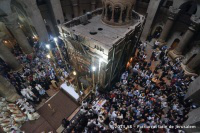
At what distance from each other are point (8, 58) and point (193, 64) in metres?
24.0

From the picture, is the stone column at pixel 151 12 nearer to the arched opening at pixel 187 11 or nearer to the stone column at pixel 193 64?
the arched opening at pixel 187 11

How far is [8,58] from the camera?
14633 mm

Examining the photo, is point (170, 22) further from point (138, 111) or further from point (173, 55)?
point (138, 111)

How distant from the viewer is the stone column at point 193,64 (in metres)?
15.1

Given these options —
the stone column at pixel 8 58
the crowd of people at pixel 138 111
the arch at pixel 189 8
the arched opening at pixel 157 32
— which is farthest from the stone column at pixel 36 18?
the arch at pixel 189 8

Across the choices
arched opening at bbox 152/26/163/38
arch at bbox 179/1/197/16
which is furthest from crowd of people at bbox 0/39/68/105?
arch at bbox 179/1/197/16

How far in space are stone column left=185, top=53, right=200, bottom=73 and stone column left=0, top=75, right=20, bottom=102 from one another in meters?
22.0

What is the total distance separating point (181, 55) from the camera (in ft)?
60.0

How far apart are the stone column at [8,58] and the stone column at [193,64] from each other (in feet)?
76.9

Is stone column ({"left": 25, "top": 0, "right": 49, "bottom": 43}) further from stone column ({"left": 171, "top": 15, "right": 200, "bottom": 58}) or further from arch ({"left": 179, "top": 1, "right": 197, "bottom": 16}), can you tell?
stone column ({"left": 171, "top": 15, "right": 200, "bottom": 58})

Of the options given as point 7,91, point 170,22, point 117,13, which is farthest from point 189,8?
point 7,91

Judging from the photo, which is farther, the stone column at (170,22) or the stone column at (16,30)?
the stone column at (170,22)

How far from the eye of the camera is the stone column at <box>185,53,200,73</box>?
49.7 ft

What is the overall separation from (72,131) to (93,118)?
2180mm
